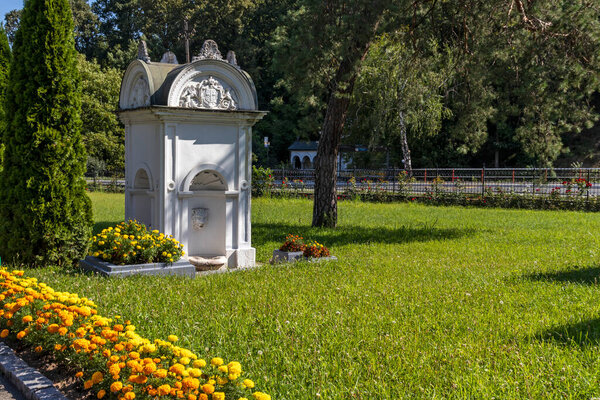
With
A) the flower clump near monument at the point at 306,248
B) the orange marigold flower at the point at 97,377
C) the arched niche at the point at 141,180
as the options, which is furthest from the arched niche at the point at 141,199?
the orange marigold flower at the point at 97,377

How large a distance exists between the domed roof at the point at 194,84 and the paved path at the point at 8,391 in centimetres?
558

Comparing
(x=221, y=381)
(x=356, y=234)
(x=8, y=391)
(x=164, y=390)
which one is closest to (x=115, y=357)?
(x=164, y=390)

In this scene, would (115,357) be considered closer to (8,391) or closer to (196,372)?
(196,372)

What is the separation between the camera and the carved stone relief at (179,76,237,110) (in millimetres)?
9516

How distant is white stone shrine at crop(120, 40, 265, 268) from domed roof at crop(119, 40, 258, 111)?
2 cm

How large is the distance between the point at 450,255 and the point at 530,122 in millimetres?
6982

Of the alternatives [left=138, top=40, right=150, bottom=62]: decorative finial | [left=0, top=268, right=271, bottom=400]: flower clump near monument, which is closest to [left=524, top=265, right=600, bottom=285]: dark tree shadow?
[left=0, top=268, right=271, bottom=400]: flower clump near monument

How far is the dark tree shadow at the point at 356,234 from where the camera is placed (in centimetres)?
1272

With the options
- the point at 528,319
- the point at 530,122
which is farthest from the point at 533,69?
the point at 528,319

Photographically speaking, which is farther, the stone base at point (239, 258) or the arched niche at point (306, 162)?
the arched niche at point (306, 162)

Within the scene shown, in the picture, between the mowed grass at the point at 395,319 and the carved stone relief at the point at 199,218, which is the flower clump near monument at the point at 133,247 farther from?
the carved stone relief at the point at 199,218

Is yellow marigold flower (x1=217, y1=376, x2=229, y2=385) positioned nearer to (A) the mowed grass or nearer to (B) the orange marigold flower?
(A) the mowed grass

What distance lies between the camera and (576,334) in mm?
5234

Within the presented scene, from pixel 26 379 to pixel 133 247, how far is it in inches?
146
